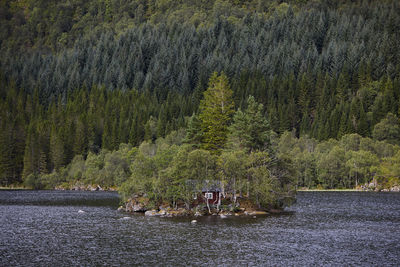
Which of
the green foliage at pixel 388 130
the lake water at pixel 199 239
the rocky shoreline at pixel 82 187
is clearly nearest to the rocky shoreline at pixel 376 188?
the green foliage at pixel 388 130

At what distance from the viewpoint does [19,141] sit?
7239 inches

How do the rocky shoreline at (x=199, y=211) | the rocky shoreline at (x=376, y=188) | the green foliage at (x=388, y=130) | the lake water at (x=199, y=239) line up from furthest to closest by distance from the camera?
the green foliage at (x=388, y=130) < the rocky shoreline at (x=376, y=188) < the rocky shoreline at (x=199, y=211) < the lake water at (x=199, y=239)

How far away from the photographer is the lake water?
48.0 meters

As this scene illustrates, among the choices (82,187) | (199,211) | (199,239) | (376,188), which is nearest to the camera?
(199,239)

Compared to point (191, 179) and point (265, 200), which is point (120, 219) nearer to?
point (191, 179)

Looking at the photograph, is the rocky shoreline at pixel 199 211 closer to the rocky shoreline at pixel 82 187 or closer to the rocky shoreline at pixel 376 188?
the rocky shoreline at pixel 376 188

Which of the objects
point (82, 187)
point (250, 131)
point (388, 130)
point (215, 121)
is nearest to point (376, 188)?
point (388, 130)

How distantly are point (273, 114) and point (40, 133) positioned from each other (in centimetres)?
8981

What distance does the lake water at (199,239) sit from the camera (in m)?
48.0

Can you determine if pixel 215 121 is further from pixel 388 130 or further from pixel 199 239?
pixel 388 130

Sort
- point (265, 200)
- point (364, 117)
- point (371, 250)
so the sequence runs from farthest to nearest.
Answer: point (364, 117) → point (265, 200) → point (371, 250)

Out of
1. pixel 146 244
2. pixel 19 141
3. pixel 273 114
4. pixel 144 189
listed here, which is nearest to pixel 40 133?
pixel 19 141

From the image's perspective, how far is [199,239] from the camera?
58.4 m

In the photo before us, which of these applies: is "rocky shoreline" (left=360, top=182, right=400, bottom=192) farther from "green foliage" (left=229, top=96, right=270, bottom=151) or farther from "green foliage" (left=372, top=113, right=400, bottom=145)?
"green foliage" (left=229, top=96, right=270, bottom=151)
